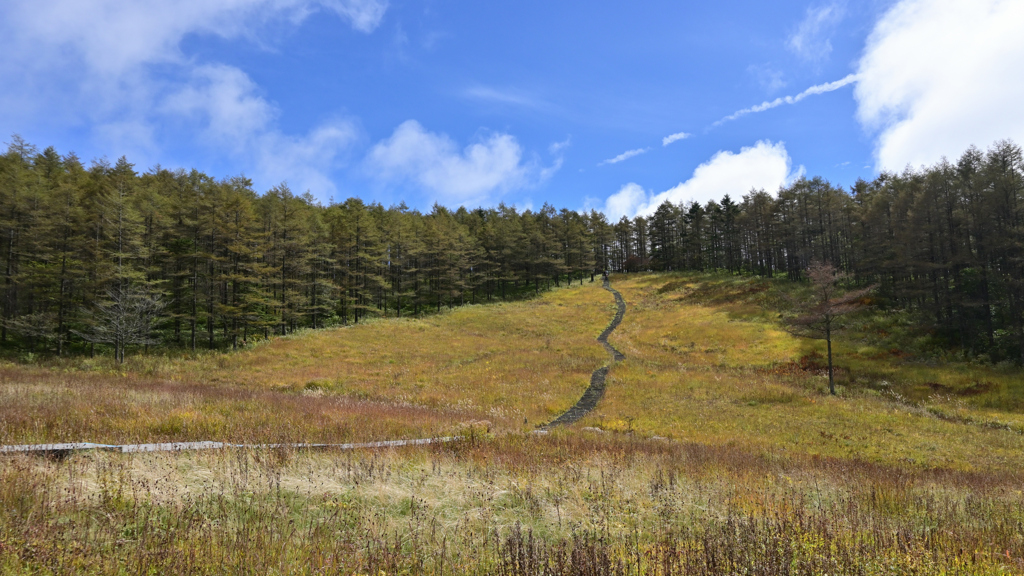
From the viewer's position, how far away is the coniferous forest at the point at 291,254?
103ft

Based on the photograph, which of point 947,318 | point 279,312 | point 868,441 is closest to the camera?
point 868,441

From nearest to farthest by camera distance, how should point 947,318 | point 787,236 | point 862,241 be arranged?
point 947,318 → point 862,241 → point 787,236

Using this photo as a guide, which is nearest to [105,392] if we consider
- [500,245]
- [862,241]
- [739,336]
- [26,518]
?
[26,518]

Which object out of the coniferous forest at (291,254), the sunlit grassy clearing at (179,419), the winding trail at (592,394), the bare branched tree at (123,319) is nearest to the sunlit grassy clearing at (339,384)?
the sunlit grassy clearing at (179,419)

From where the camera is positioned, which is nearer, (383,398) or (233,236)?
(383,398)

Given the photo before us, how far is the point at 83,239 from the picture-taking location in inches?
1335

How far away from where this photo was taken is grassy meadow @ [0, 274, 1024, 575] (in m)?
3.93

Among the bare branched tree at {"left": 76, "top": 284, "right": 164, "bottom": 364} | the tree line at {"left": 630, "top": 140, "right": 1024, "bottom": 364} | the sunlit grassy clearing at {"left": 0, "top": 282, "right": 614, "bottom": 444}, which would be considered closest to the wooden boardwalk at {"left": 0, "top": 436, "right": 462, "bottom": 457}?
the sunlit grassy clearing at {"left": 0, "top": 282, "right": 614, "bottom": 444}

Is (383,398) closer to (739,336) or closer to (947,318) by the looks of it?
(739,336)

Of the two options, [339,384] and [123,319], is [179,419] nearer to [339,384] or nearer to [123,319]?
[339,384]

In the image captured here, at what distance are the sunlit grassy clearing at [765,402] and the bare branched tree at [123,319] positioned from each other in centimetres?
3376

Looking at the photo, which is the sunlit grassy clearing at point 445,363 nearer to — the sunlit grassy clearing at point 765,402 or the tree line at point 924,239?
the sunlit grassy clearing at point 765,402

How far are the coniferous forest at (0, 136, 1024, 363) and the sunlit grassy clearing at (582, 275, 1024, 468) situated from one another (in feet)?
36.9

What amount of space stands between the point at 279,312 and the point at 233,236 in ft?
34.2
